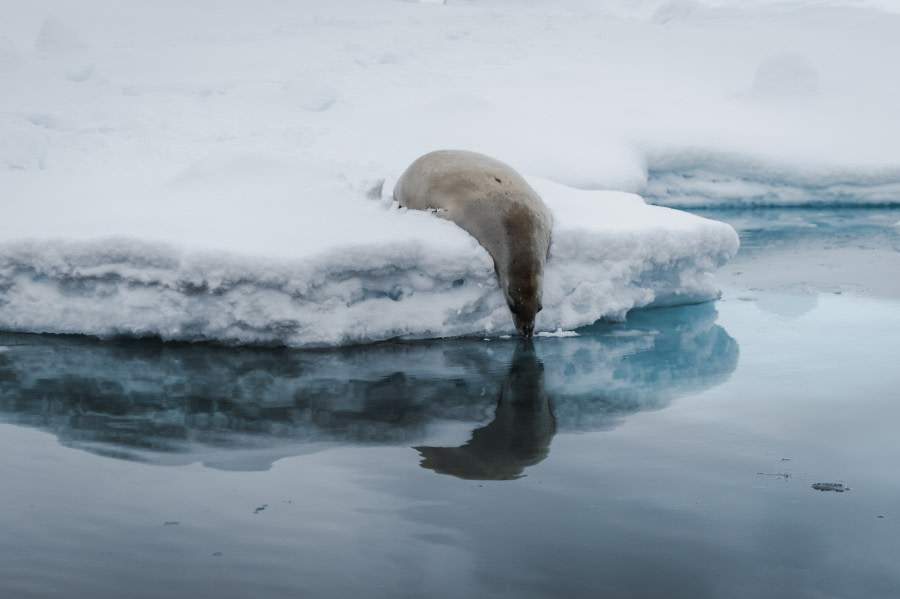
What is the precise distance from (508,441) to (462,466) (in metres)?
0.28

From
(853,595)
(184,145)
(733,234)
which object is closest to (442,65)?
(184,145)

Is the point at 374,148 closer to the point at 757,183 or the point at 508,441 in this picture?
the point at 757,183

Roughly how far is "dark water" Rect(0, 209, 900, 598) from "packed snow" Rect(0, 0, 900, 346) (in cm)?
25

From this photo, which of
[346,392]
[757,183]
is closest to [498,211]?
[346,392]

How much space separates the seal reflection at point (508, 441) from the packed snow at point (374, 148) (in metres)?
0.85

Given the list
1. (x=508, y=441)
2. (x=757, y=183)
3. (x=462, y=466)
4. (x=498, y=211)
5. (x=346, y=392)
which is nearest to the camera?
(x=462, y=466)

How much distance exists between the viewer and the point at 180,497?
8.54ft

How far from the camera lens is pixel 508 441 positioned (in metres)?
3.10

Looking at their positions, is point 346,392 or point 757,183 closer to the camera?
point 346,392

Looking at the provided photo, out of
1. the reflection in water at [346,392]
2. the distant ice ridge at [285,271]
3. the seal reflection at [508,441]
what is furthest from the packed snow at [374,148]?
the seal reflection at [508,441]

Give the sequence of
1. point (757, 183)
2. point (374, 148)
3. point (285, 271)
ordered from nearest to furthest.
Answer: point (285, 271) < point (374, 148) < point (757, 183)

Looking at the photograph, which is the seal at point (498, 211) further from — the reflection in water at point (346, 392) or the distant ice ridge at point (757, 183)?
the distant ice ridge at point (757, 183)

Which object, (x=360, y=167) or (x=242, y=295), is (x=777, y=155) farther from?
(x=242, y=295)

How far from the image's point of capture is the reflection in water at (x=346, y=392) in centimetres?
307
